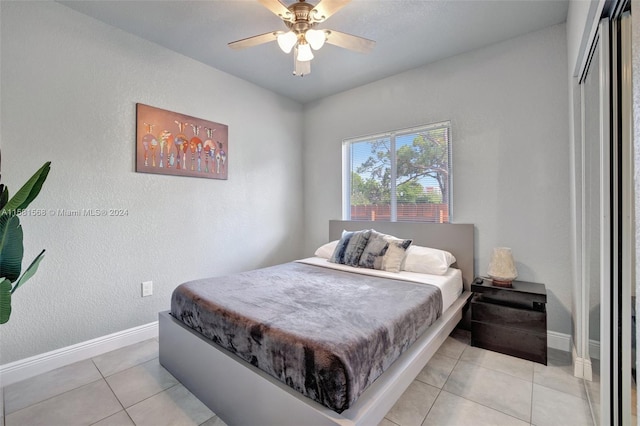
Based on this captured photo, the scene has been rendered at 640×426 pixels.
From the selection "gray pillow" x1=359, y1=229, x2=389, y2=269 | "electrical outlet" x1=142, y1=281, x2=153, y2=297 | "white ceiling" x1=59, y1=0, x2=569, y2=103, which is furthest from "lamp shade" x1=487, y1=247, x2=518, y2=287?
"electrical outlet" x1=142, y1=281, x2=153, y2=297

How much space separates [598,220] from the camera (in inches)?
57.7

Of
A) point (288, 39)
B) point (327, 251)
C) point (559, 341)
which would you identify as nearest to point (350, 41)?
point (288, 39)

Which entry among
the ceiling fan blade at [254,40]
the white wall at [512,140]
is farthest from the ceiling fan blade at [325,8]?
the white wall at [512,140]

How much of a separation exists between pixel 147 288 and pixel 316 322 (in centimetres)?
197

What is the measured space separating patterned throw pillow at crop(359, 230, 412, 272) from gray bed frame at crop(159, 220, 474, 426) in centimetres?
58

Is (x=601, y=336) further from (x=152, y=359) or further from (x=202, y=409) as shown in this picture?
(x=152, y=359)

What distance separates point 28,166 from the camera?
1980 mm

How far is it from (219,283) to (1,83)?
200 centimetres

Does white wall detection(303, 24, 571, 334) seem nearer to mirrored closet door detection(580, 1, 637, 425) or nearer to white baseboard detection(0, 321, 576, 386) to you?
white baseboard detection(0, 321, 576, 386)

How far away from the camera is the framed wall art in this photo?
2.54 m

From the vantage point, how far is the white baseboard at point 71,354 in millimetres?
1886

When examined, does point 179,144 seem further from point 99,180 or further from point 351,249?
point 351,249

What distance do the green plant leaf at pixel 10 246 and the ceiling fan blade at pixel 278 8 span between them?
5.77 ft

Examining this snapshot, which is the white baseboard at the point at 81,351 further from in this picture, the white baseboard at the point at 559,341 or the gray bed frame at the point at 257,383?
the gray bed frame at the point at 257,383
